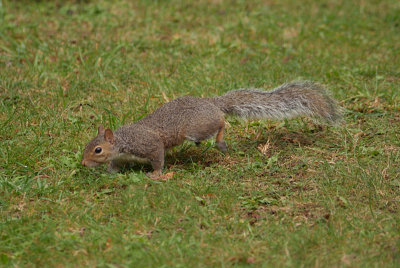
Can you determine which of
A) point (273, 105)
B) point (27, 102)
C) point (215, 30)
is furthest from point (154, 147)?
point (215, 30)

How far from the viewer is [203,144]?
5.17 m

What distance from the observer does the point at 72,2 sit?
843 centimetres

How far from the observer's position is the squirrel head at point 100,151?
14.4ft

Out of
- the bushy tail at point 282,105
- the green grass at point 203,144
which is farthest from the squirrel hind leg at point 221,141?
the bushy tail at point 282,105

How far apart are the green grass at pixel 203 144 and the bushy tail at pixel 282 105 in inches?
12.7

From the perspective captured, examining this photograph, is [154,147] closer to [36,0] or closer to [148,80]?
[148,80]

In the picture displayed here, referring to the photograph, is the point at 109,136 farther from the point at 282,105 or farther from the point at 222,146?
the point at 282,105

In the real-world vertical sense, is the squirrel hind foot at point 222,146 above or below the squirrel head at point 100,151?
below

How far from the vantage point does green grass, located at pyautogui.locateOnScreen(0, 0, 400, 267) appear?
3555 mm

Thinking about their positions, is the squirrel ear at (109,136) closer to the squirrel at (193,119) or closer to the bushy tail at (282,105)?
the squirrel at (193,119)

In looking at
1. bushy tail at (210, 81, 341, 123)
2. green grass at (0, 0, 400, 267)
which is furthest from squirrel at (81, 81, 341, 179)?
green grass at (0, 0, 400, 267)

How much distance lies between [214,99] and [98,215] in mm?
1641

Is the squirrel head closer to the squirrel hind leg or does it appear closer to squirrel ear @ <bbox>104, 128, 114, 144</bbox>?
squirrel ear @ <bbox>104, 128, 114, 144</bbox>

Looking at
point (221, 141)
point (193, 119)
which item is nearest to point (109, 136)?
point (193, 119)
